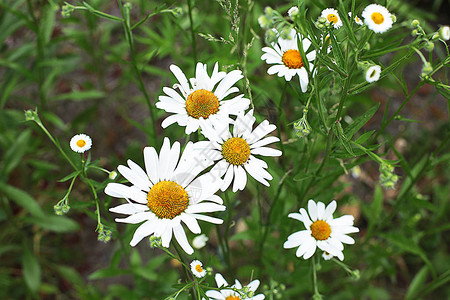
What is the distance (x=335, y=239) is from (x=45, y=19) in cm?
205

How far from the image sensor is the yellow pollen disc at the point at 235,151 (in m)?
1.35

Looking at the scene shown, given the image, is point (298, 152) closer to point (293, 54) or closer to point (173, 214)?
point (293, 54)

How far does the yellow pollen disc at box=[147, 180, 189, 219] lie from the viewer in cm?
125

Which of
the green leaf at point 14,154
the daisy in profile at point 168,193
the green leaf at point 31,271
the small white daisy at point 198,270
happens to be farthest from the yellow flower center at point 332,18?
the green leaf at point 31,271

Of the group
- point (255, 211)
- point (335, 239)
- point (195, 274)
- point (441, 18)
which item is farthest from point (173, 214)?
point (441, 18)

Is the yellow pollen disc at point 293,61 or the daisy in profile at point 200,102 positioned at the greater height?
the yellow pollen disc at point 293,61

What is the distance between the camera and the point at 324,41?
4.04 feet

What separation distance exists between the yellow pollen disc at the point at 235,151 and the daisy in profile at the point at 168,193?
9 cm

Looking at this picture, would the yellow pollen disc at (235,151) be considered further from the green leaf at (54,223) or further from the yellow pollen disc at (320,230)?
the green leaf at (54,223)

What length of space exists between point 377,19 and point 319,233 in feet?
2.48

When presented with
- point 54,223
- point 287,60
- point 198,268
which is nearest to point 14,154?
point 54,223

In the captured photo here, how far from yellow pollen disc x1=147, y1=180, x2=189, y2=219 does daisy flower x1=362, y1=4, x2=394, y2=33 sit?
0.71 metres

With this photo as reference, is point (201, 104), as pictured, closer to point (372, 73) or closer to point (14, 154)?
point (372, 73)

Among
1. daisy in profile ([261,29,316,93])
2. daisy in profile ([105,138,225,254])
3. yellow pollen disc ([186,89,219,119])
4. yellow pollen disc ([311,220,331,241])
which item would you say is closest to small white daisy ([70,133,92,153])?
daisy in profile ([105,138,225,254])
